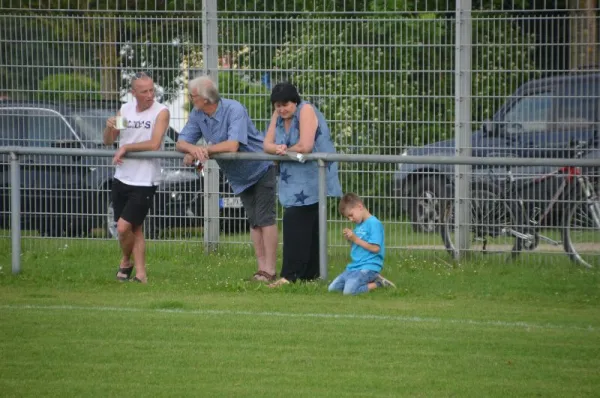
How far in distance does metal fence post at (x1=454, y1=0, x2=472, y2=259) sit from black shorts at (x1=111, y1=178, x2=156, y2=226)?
3240 mm

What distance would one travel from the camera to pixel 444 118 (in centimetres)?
1298

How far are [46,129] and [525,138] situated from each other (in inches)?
202

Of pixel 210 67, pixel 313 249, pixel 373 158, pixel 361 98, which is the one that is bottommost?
pixel 313 249

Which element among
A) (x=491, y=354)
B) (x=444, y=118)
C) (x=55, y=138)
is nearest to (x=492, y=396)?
(x=491, y=354)

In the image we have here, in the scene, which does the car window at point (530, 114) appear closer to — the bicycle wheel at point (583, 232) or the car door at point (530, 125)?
the car door at point (530, 125)

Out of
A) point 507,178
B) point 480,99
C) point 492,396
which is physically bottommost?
point 492,396

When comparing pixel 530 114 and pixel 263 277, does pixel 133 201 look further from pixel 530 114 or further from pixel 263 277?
pixel 530 114

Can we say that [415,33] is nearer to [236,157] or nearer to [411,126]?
[411,126]

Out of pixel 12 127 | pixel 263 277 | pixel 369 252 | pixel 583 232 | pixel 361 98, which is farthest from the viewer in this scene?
pixel 12 127

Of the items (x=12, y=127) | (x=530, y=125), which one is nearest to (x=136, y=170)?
(x=12, y=127)

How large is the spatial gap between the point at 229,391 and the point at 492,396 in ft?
4.74

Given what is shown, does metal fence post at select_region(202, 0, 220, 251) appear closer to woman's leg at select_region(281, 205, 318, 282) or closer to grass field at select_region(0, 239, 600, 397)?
grass field at select_region(0, 239, 600, 397)

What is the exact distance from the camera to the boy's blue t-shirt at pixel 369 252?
10594mm

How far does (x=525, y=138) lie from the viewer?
12586 millimetres
